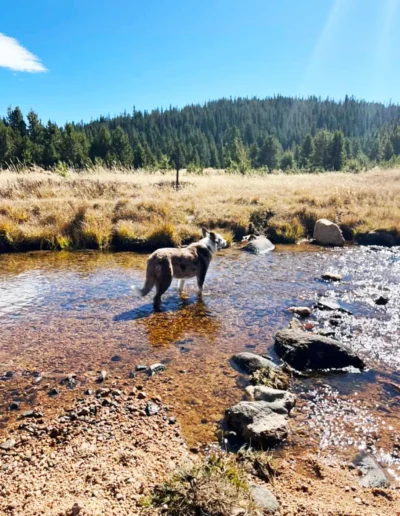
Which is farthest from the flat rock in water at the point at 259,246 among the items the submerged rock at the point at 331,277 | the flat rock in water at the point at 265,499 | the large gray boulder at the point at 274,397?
the flat rock in water at the point at 265,499

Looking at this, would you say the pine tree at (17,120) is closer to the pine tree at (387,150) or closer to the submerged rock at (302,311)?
the submerged rock at (302,311)

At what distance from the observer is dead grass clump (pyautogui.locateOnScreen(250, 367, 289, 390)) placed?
5586mm

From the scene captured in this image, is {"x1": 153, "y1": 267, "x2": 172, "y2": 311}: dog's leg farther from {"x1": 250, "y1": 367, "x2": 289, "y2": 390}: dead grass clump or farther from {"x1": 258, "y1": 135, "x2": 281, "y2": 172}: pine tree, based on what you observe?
{"x1": 258, "y1": 135, "x2": 281, "y2": 172}: pine tree

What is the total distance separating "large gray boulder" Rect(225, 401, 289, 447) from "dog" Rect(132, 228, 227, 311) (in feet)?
14.1

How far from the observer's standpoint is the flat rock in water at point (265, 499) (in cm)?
317

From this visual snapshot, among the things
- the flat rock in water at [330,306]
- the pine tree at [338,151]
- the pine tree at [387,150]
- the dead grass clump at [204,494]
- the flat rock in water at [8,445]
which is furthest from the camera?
the pine tree at [387,150]

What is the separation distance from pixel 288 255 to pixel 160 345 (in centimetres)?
856

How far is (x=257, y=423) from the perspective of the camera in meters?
4.44

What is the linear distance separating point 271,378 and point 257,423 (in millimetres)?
1321

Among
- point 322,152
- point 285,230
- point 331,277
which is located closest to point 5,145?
point 285,230

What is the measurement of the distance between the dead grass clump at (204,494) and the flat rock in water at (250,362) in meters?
2.73

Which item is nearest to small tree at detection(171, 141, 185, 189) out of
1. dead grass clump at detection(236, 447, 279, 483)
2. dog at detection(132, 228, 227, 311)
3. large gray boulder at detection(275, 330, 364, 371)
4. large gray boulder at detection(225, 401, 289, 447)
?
dog at detection(132, 228, 227, 311)

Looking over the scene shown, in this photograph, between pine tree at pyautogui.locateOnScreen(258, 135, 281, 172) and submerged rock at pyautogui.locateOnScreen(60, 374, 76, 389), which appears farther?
pine tree at pyautogui.locateOnScreen(258, 135, 281, 172)

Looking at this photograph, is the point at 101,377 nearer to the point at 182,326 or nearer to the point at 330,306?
the point at 182,326
